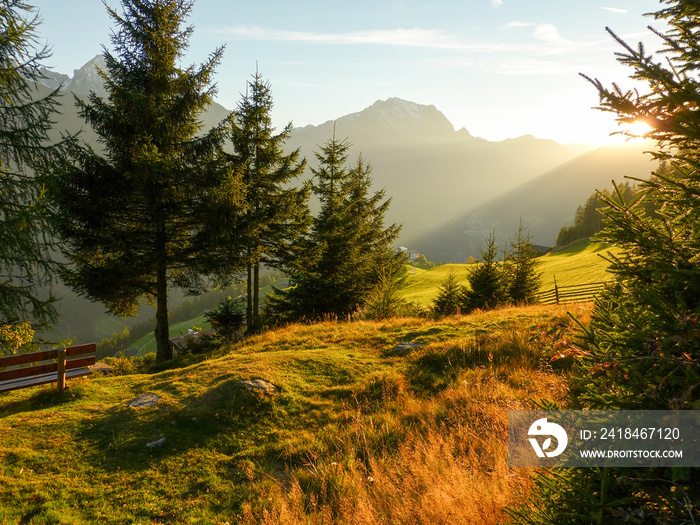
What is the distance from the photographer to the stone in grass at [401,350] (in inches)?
400

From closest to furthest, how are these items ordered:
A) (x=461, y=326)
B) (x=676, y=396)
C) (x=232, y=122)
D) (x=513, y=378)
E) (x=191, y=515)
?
1. (x=676, y=396)
2. (x=191, y=515)
3. (x=513, y=378)
4. (x=461, y=326)
5. (x=232, y=122)

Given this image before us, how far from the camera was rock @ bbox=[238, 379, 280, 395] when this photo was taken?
25.3ft

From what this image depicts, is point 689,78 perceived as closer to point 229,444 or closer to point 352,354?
point 229,444

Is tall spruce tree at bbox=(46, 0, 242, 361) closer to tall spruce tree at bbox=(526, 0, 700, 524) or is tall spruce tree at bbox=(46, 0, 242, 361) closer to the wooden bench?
the wooden bench

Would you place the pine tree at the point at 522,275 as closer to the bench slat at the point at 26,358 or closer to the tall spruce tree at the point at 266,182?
the tall spruce tree at the point at 266,182

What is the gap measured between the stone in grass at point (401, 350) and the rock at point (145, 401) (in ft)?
21.3

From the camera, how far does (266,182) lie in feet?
57.3

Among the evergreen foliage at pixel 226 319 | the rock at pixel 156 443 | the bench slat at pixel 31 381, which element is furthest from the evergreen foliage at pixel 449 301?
the bench slat at pixel 31 381

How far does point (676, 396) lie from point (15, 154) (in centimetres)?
1471

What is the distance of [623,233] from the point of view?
217cm

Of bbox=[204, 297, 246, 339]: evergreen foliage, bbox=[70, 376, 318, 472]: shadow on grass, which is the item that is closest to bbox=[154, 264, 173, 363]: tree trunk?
bbox=[204, 297, 246, 339]: evergreen foliage

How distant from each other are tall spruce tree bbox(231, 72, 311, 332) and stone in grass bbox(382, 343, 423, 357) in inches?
351

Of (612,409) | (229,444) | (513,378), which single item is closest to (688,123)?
(612,409)

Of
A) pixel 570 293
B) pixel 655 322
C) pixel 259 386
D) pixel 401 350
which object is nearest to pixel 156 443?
pixel 259 386
